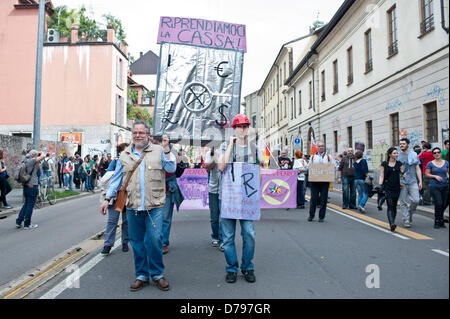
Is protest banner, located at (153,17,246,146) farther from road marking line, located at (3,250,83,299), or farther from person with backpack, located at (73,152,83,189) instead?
person with backpack, located at (73,152,83,189)

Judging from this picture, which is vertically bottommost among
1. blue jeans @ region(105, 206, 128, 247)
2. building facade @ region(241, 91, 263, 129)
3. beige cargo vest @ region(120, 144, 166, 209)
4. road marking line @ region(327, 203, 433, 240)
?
road marking line @ region(327, 203, 433, 240)

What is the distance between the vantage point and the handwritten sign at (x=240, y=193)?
4.16 m

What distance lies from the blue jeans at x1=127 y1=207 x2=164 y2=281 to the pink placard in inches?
158

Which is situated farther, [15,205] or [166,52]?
[15,205]

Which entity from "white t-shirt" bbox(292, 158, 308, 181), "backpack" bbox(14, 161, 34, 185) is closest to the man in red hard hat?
"backpack" bbox(14, 161, 34, 185)

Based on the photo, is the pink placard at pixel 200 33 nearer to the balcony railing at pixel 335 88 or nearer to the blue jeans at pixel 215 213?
the blue jeans at pixel 215 213

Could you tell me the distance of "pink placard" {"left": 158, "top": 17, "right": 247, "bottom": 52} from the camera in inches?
274

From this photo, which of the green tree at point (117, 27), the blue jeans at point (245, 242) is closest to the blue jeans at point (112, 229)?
the blue jeans at point (245, 242)

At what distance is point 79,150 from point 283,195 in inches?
1023

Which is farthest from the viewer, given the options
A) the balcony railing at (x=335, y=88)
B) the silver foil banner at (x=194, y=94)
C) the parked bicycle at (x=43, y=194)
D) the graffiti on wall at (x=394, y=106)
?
the balcony railing at (x=335, y=88)

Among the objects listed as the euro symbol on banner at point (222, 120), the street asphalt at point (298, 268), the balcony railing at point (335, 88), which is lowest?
the street asphalt at point (298, 268)

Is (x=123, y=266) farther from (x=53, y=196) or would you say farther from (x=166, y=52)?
(x=53, y=196)

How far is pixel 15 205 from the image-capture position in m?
12.1
